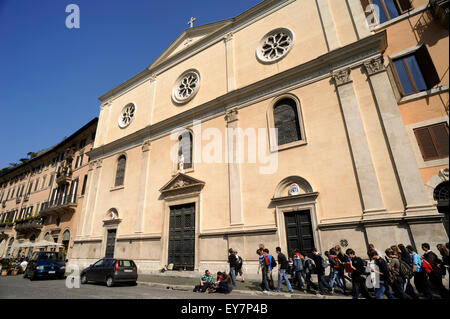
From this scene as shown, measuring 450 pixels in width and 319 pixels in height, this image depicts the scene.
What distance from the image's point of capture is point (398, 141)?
9.42 metres

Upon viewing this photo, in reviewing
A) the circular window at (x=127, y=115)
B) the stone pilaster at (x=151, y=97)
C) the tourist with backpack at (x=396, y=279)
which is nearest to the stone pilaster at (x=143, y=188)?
the stone pilaster at (x=151, y=97)

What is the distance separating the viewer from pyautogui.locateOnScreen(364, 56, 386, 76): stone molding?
1062cm

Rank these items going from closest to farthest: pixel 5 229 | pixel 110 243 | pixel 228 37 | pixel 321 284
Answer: pixel 321 284 → pixel 228 37 → pixel 110 243 → pixel 5 229

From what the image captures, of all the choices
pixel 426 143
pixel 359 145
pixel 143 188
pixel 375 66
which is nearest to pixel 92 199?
pixel 143 188

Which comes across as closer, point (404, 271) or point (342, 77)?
point (404, 271)

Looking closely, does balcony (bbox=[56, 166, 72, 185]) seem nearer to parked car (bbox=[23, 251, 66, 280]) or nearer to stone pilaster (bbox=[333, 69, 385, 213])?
parked car (bbox=[23, 251, 66, 280])

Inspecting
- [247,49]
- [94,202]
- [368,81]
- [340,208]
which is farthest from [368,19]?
[94,202]

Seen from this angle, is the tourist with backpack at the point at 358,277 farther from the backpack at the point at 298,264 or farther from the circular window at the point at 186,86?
the circular window at the point at 186,86

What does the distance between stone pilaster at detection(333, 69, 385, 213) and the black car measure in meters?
10.6

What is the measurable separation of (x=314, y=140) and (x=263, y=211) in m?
4.18

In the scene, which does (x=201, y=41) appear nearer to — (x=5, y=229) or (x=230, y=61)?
(x=230, y=61)

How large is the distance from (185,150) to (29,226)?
2389cm

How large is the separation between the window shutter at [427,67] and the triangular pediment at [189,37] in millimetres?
11547


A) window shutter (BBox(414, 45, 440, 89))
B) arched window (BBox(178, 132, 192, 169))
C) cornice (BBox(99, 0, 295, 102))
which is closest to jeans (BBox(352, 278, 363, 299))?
window shutter (BBox(414, 45, 440, 89))
